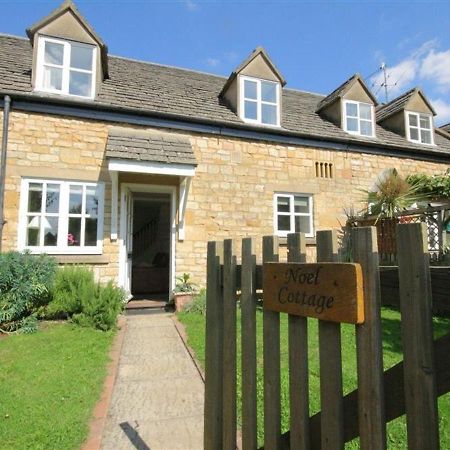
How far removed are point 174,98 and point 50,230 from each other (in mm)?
5021

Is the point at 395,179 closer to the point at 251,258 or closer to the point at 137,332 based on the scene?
the point at 137,332

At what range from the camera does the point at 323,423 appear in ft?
4.66

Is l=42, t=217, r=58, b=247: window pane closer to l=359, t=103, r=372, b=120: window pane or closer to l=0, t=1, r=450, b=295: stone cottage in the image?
l=0, t=1, r=450, b=295: stone cottage

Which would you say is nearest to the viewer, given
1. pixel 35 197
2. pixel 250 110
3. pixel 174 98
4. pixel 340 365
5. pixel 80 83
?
pixel 340 365

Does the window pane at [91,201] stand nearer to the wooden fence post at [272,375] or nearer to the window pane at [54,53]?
the window pane at [54,53]

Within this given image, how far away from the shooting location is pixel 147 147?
314 inches

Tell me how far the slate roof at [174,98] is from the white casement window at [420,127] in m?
0.53

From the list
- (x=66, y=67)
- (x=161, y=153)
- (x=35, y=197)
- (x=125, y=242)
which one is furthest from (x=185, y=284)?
(x=66, y=67)

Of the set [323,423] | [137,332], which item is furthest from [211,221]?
[323,423]

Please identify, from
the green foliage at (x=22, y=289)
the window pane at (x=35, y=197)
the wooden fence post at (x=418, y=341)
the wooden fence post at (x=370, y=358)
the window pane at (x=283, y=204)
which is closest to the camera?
the wooden fence post at (x=418, y=341)

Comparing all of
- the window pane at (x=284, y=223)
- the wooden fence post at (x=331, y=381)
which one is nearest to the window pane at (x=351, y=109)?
the window pane at (x=284, y=223)

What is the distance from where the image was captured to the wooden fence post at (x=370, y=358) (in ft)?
4.09

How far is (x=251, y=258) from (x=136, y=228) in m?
14.8

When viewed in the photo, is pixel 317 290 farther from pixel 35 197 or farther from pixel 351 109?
pixel 351 109
